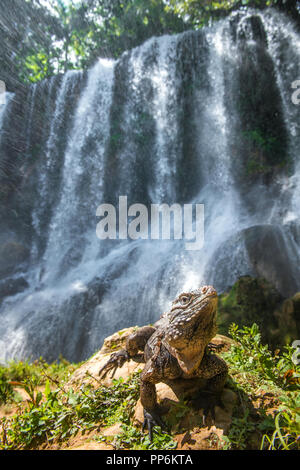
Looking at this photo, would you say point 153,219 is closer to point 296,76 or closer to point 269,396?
point 296,76

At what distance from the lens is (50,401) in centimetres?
265

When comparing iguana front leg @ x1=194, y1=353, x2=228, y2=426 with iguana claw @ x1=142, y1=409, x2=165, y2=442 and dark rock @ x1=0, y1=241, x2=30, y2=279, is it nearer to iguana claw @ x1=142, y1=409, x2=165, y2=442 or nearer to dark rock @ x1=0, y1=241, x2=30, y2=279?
iguana claw @ x1=142, y1=409, x2=165, y2=442

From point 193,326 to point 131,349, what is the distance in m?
1.63

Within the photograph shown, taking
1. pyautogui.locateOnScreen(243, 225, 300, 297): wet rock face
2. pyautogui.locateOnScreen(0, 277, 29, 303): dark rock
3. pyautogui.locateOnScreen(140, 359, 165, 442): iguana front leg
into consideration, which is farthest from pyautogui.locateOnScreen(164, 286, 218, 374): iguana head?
pyautogui.locateOnScreen(0, 277, 29, 303): dark rock

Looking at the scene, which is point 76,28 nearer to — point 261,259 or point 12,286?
point 12,286

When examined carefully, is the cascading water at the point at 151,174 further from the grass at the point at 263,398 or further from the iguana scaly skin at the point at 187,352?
the iguana scaly skin at the point at 187,352

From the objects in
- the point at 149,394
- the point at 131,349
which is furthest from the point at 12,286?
the point at 149,394

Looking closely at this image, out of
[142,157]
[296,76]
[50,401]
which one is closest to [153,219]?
[142,157]

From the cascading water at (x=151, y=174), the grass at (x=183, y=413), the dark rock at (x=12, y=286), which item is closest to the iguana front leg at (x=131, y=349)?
the grass at (x=183, y=413)

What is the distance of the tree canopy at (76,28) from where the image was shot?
16.2 meters

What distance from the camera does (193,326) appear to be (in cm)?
195

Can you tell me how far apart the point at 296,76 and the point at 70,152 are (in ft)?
39.5

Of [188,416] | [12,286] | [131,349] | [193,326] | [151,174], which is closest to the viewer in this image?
[193,326]

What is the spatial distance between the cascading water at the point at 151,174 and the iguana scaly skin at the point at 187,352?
571 centimetres
